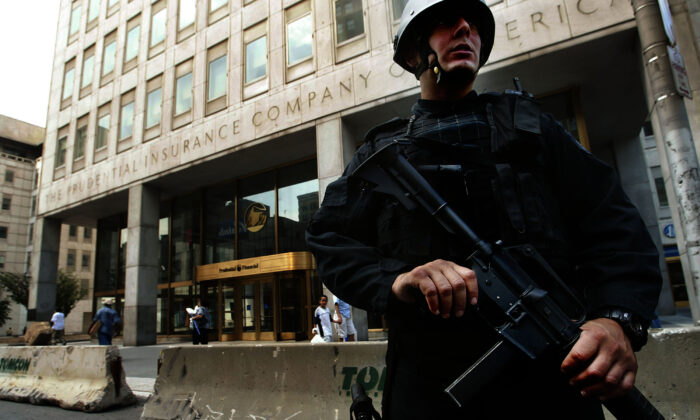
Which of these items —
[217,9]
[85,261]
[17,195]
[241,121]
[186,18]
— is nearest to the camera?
[241,121]

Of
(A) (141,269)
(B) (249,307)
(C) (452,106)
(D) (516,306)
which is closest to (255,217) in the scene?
(B) (249,307)

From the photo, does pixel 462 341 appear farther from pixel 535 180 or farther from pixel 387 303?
pixel 535 180

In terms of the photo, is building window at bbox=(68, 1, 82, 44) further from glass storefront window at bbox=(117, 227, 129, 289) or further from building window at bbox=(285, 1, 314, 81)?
building window at bbox=(285, 1, 314, 81)

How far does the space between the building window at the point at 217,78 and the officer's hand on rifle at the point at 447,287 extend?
46.4ft

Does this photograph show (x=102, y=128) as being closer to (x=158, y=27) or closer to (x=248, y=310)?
(x=158, y=27)

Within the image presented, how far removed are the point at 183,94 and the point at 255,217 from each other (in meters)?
5.21

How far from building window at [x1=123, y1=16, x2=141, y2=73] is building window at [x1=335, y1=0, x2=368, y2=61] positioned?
984 cm

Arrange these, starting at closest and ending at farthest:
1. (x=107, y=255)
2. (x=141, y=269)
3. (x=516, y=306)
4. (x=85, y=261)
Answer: (x=516, y=306) < (x=141, y=269) < (x=107, y=255) < (x=85, y=261)

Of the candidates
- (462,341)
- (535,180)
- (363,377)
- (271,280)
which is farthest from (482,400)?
(271,280)

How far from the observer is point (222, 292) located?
15.4m

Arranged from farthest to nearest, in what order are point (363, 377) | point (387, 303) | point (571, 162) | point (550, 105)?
point (550, 105)
point (363, 377)
point (571, 162)
point (387, 303)

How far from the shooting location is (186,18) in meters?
16.0

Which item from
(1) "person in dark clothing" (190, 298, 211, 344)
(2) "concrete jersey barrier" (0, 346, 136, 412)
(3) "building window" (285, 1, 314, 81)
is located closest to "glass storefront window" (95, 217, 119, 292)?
(1) "person in dark clothing" (190, 298, 211, 344)

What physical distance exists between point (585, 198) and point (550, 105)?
36.8 ft
